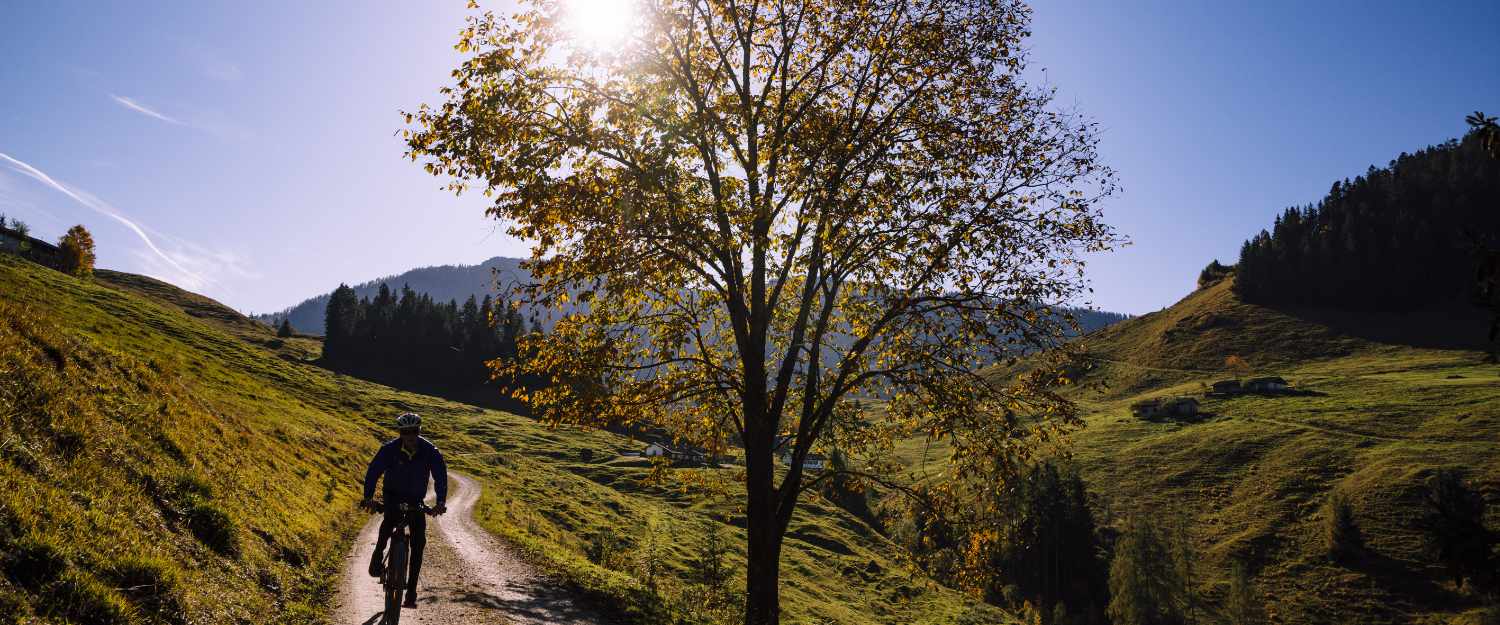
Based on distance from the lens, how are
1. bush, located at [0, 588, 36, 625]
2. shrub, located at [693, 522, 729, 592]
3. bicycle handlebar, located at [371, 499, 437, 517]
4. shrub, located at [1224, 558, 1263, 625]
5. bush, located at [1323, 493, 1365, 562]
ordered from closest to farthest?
bush, located at [0, 588, 36, 625] → bicycle handlebar, located at [371, 499, 437, 517] → shrub, located at [693, 522, 729, 592] → shrub, located at [1224, 558, 1263, 625] → bush, located at [1323, 493, 1365, 562]

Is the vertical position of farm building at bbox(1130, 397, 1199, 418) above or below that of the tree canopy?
below

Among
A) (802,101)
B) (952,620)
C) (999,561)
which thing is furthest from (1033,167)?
(999,561)

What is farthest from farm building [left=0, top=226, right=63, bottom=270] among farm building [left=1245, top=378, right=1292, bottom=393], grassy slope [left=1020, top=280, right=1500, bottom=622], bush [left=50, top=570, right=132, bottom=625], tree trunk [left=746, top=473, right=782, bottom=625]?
farm building [left=1245, top=378, right=1292, bottom=393]

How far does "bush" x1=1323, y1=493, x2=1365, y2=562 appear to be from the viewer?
3282 inches

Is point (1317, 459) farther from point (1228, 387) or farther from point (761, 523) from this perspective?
point (761, 523)

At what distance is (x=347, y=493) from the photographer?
2884 centimetres

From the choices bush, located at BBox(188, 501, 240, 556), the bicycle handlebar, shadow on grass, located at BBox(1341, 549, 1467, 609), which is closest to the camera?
the bicycle handlebar

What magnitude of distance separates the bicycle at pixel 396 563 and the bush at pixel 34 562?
3.54m

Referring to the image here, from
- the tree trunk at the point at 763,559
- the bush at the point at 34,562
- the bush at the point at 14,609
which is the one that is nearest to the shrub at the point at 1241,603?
the tree trunk at the point at 763,559

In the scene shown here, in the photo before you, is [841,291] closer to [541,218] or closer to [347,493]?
[541,218]

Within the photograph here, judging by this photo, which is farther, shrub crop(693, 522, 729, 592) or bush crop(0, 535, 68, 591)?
shrub crop(693, 522, 729, 592)

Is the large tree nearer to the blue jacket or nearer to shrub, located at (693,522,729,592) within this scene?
the blue jacket

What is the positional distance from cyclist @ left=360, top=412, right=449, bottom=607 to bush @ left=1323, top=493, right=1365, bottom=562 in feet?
368

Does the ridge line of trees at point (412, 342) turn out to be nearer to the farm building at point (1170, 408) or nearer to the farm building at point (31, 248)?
the farm building at point (31, 248)
